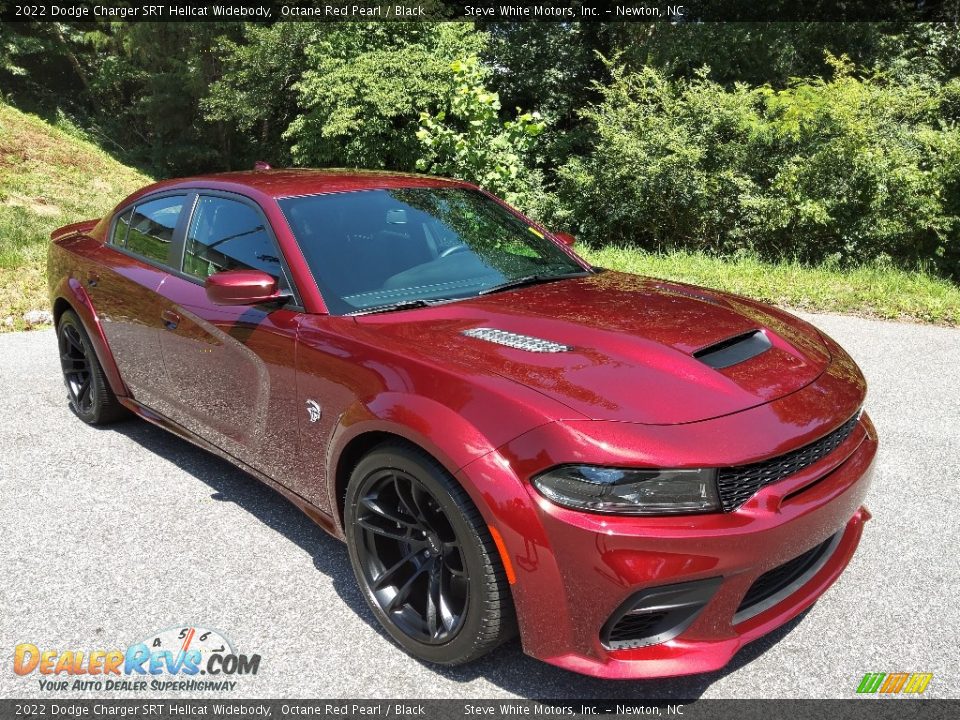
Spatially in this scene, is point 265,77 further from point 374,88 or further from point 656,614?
point 656,614

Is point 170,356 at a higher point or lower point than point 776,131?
lower

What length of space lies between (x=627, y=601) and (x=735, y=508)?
1.33 ft

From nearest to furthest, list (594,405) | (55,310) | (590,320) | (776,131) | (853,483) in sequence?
(594,405), (853,483), (590,320), (55,310), (776,131)

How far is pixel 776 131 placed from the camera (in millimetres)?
10234

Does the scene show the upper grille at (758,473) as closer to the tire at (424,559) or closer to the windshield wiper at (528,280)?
the tire at (424,559)

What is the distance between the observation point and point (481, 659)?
2.62 m

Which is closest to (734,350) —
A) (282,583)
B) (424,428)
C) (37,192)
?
(424,428)

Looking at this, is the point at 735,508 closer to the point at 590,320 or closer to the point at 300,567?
the point at 590,320

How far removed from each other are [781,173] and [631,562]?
9.15 m

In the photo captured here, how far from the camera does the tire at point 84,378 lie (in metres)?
4.66

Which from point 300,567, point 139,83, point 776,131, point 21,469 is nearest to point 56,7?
point 139,83

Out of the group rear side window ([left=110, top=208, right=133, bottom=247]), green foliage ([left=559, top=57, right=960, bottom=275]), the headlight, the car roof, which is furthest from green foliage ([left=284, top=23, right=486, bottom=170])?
the headlight

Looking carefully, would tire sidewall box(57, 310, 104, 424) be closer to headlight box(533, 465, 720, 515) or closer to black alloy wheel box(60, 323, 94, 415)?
black alloy wheel box(60, 323, 94, 415)
